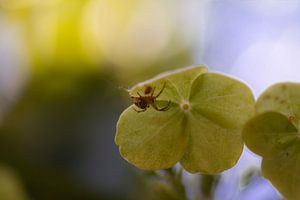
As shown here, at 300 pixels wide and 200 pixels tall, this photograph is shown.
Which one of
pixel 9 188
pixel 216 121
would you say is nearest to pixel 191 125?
pixel 216 121

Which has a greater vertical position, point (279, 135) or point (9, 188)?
point (9, 188)

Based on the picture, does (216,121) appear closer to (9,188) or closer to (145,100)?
(145,100)

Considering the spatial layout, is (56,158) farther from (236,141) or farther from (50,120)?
(236,141)

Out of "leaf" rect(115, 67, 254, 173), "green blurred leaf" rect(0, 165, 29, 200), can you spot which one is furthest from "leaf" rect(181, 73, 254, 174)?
"green blurred leaf" rect(0, 165, 29, 200)

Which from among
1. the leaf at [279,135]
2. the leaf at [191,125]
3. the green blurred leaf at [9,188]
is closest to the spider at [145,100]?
the leaf at [191,125]

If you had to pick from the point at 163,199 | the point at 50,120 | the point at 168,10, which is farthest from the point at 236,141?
the point at 168,10

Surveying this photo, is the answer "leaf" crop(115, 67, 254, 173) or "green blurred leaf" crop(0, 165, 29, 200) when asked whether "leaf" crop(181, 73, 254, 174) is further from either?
"green blurred leaf" crop(0, 165, 29, 200)

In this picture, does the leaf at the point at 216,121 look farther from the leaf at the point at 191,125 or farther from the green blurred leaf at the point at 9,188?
the green blurred leaf at the point at 9,188
